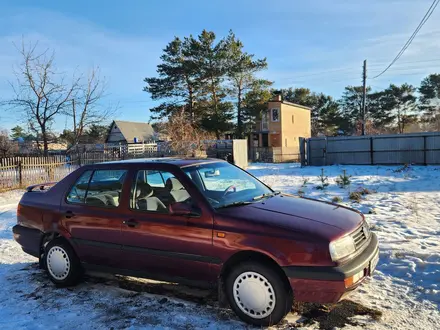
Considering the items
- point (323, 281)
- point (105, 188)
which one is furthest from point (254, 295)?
point (105, 188)

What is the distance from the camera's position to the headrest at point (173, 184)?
3.99 metres

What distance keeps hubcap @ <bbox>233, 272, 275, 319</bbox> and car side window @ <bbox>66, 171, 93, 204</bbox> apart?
2330 mm

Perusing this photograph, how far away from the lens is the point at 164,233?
12.3ft

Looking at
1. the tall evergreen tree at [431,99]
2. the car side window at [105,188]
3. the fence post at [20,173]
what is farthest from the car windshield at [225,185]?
the tall evergreen tree at [431,99]

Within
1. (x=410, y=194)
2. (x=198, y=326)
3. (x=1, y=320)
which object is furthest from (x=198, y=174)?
(x=410, y=194)

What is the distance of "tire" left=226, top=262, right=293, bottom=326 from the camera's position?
321 cm

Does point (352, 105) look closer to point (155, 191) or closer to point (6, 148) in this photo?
point (6, 148)

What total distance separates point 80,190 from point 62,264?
3.16 feet

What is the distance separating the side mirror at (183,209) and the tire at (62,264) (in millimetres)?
1705

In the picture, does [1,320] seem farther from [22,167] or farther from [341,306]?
[22,167]

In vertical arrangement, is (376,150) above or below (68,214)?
above

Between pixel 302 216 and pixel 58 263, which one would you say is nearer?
pixel 302 216

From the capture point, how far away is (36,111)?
21219 mm

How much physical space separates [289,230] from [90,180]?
2.70m
